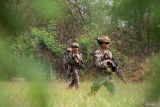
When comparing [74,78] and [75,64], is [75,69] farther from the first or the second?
[74,78]

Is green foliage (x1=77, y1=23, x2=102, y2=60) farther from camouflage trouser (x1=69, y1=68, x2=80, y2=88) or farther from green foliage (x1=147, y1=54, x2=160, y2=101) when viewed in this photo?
green foliage (x1=147, y1=54, x2=160, y2=101)

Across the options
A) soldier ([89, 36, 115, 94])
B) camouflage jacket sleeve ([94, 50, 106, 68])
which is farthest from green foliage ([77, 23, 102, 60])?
camouflage jacket sleeve ([94, 50, 106, 68])

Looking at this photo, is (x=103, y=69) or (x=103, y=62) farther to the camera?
(x=103, y=69)

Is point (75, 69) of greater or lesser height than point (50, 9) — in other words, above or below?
below

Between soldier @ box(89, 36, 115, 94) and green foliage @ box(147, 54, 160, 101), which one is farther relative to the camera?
soldier @ box(89, 36, 115, 94)

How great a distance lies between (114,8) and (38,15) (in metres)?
0.22

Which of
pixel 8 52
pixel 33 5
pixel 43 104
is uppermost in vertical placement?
pixel 33 5

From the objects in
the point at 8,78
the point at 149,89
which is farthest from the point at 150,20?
the point at 8,78

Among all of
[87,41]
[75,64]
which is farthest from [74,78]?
[87,41]

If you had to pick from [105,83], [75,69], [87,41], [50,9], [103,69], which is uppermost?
[50,9]

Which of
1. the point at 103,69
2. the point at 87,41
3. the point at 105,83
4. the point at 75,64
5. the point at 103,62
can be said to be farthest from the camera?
the point at 87,41

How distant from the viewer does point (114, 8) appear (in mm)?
1506

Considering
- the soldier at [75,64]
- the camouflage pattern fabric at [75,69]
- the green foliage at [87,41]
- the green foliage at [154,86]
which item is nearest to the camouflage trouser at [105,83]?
the soldier at [75,64]

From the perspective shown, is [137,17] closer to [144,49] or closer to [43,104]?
[144,49]
